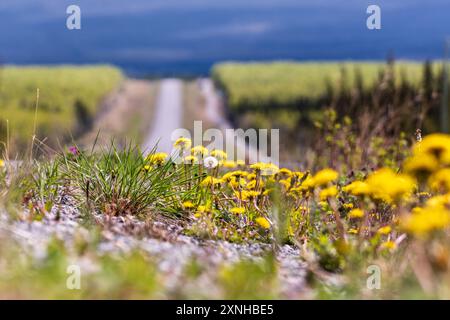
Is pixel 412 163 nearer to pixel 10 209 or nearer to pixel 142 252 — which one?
pixel 142 252

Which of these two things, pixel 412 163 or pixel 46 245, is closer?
pixel 412 163

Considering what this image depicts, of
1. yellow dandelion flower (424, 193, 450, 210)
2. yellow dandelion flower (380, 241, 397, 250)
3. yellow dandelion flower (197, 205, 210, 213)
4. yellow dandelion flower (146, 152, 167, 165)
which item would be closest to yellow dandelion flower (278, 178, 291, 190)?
yellow dandelion flower (197, 205, 210, 213)

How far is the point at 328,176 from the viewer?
13.4ft

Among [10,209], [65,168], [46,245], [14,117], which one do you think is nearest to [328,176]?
[46,245]

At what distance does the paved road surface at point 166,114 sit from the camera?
33.5 meters

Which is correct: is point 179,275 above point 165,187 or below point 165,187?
below

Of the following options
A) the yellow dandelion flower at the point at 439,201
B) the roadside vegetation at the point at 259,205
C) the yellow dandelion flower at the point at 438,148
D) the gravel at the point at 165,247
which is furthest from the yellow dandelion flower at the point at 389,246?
the yellow dandelion flower at the point at 438,148

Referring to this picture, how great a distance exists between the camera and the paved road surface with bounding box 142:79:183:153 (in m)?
33.5

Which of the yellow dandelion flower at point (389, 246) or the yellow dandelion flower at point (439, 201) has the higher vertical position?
the yellow dandelion flower at point (439, 201)

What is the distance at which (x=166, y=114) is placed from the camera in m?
46.5

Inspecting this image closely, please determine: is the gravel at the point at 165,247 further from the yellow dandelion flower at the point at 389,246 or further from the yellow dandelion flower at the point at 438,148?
the yellow dandelion flower at the point at 438,148
